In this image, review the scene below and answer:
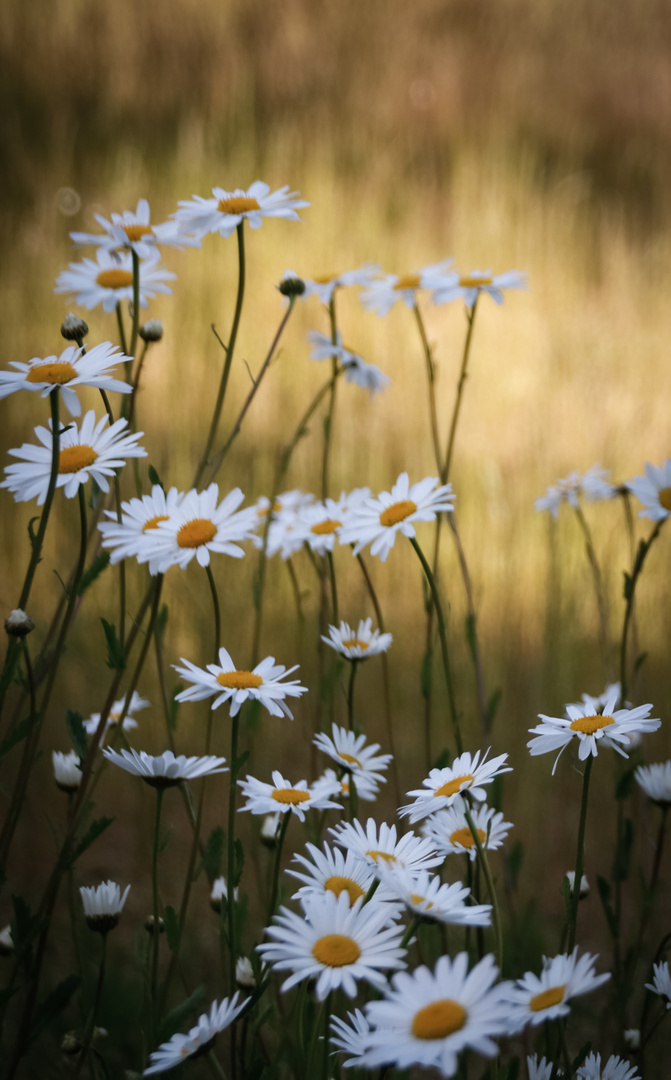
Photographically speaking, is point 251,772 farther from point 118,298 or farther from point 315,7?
point 315,7

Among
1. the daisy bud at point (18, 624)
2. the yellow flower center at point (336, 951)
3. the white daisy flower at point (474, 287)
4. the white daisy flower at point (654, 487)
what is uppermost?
the white daisy flower at point (474, 287)

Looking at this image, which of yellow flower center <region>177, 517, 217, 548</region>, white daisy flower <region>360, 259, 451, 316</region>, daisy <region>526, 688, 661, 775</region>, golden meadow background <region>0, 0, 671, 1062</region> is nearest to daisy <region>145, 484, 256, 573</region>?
yellow flower center <region>177, 517, 217, 548</region>

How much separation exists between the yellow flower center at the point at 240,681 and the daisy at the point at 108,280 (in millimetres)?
370

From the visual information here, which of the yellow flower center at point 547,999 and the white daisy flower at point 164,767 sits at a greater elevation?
the white daisy flower at point 164,767

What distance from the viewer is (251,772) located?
3.57 ft

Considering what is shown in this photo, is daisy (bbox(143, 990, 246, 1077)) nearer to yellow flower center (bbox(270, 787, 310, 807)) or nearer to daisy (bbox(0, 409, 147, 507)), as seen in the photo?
yellow flower center (bbox(270, 787, 310, 807))

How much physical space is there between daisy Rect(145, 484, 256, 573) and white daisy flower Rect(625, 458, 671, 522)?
33 centimetres

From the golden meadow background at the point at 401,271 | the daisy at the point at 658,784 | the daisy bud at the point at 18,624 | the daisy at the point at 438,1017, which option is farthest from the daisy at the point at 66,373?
the golden meadow background at the point at 401,271

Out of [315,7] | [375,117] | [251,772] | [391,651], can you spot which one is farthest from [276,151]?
[251,772]

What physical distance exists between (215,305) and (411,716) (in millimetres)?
775

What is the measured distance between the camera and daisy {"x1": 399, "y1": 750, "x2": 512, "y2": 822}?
0.45m

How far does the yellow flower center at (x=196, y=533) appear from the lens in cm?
53

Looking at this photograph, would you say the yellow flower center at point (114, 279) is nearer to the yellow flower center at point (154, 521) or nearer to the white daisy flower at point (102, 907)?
the yellow flower center at point (154, 521)

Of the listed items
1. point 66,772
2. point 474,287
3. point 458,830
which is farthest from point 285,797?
point 474,287
